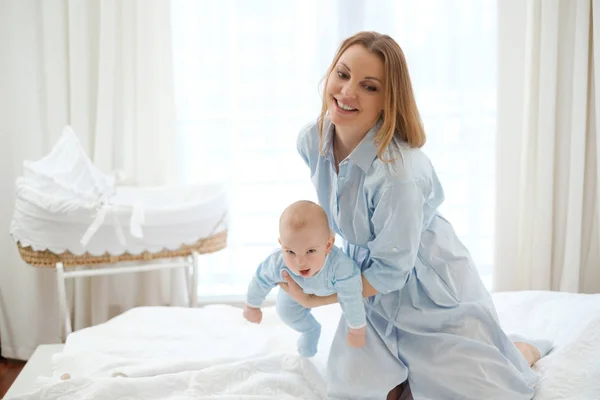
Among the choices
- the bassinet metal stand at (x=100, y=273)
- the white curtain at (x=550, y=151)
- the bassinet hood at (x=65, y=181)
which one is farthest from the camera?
the white curtain at (x=550, y=151)

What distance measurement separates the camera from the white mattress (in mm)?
1898

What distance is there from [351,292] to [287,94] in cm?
164

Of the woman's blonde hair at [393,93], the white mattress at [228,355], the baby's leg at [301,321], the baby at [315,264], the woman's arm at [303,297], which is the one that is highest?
the woman's blonde hair at [393,93]

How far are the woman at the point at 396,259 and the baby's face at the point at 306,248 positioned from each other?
0.39 feet

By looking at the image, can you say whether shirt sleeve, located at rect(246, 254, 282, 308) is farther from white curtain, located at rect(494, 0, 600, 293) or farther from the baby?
white curtain, located at rect(494, 0, 600, 293)

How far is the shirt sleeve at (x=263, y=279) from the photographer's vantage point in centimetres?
193

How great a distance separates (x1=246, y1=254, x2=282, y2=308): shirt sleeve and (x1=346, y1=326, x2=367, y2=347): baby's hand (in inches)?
9.3

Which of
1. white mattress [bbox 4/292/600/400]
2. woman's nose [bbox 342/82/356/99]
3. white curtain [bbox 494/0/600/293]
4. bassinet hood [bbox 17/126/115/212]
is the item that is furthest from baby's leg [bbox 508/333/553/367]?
bassinet hood [bbox 17/126/115/212]

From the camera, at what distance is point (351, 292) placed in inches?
70.7

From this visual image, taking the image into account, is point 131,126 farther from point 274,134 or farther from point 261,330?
point 261,330

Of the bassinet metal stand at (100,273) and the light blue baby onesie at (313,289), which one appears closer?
the light blue baby onesie at (313,289)

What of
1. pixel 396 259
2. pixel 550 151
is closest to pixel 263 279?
pixel 396 259

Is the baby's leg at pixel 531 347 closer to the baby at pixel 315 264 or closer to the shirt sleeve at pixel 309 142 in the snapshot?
the baby at pixel 315 264

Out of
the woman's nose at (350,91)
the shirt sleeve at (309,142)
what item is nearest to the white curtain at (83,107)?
the shirt sleeve at (309,142)
